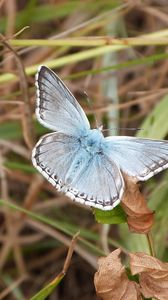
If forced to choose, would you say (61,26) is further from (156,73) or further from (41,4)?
(156,73)

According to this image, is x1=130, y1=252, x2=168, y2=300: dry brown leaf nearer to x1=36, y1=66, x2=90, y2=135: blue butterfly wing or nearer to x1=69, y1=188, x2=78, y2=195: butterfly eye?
x1=69, y1=188, x2=78, y2=195: butterfly eye

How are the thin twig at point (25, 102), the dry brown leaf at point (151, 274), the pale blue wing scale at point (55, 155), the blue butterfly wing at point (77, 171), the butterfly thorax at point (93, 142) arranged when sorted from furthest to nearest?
the thin twig at point (25, 102), the butterfly thorax at point (93, 142), the pale blue wing scale at point (55, 155), the blue butterfly wing at point (77, 171), the dry brown leaf at point (151, 274)

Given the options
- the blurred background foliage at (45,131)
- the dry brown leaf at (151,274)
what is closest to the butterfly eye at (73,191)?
the dry brown leaf at (151,274)

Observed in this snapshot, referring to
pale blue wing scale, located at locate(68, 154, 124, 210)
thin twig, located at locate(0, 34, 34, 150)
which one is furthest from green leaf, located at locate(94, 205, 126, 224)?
thin twig, located at locate(0, 34, 34, 150)

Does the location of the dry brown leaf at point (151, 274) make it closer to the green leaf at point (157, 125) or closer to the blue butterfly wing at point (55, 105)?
the blue butterfly wing at point (55, 105)

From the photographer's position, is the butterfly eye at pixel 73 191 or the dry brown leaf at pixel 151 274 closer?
the dry brown leaf at pixel 151 274

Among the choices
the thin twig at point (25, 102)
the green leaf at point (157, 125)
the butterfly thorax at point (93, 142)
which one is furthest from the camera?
the green leaf at point (157, 125)

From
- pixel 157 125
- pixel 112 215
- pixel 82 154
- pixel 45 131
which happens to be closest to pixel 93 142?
pixel 82 154

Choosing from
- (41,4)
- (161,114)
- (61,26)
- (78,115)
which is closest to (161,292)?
(78,115)
